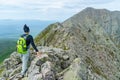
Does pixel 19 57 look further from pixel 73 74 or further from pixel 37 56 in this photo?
pixel 73 74

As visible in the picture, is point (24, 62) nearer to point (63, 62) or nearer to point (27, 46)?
point (27, 46)

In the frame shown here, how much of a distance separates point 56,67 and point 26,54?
3389 millimetres

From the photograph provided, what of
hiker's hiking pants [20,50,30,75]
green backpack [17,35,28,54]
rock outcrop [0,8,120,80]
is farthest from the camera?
hiker's hiking pants [20,50,30,75]

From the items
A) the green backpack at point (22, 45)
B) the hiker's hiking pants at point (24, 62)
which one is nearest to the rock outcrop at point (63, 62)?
the hiker's hiking pants at point (24, 62)

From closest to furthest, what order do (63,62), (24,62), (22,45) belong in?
(22,45)
(24,62)
(63,62)

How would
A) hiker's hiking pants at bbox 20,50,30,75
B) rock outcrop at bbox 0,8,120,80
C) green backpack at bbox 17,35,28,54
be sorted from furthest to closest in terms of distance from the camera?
hiker's hiking pants at bbox 20,50,30,75, green backpack at bbox 17,35,28,54, rock outcrop at bbox 0,8,120,80

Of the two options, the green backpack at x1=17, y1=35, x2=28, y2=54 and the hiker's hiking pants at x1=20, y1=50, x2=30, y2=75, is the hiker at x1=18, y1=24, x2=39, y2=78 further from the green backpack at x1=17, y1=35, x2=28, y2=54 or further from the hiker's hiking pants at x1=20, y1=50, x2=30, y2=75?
the green backpack at x1=17, y1=35, x2=28, y2=54

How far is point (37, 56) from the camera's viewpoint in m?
32.6

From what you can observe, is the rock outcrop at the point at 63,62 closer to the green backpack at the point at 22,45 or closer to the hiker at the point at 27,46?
the hiker at the point at 27,46

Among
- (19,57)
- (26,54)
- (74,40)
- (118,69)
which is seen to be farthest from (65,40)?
(26,54)

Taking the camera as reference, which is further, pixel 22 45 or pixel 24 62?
pixel 24 62

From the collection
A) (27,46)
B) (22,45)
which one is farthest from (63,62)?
(22,45)

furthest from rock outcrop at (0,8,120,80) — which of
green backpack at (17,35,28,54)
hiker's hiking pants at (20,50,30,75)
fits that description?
green backpack at (17,35,28,54)

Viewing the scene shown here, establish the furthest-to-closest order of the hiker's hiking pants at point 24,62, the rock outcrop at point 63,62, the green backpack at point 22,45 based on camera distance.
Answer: the hiker's hiking pants at point 24,62
the green backpack at point 22,45
the rock outcrop at point 63,62
